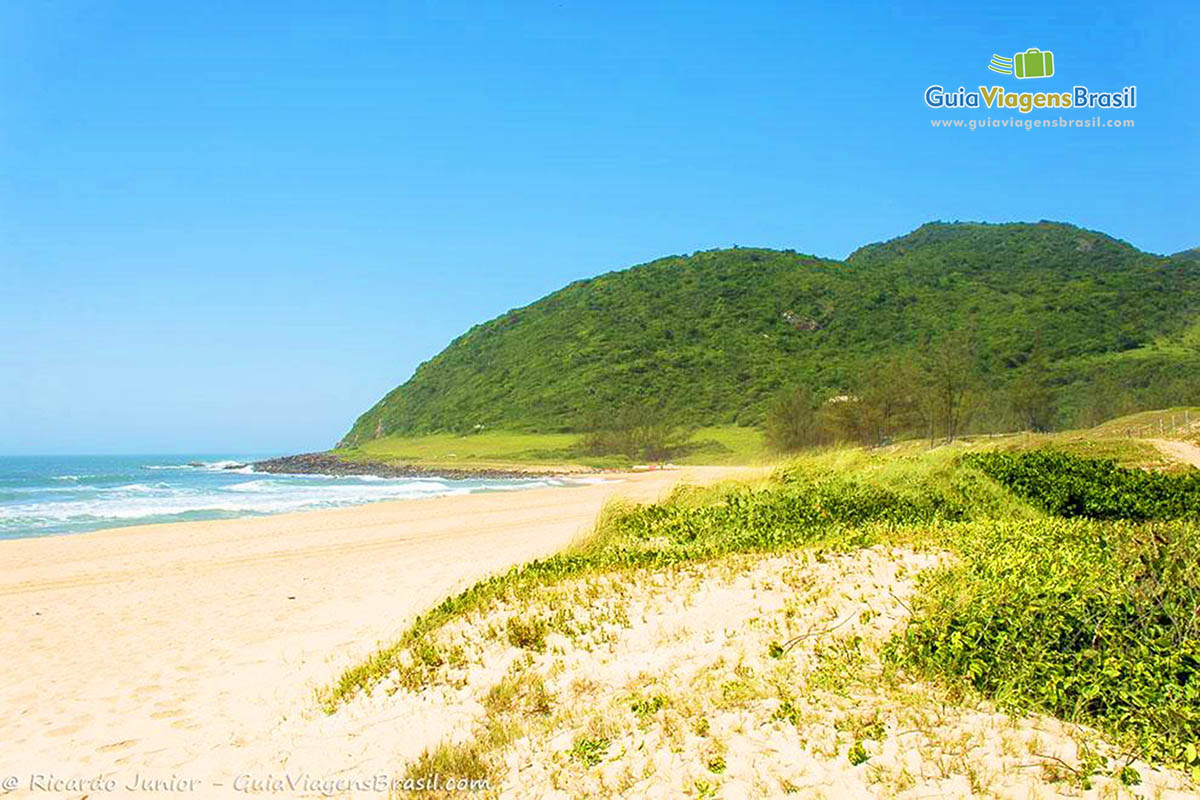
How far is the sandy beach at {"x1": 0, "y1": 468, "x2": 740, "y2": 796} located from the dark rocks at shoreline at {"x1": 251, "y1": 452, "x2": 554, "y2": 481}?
180 feet

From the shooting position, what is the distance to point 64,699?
770 cm

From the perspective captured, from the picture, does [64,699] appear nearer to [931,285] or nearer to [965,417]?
[965,417]

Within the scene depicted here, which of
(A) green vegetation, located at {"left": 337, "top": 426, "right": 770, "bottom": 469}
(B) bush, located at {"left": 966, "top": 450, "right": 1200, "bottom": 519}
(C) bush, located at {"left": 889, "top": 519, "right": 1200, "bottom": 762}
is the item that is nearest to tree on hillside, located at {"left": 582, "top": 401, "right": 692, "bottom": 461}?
(A) green vegetation, located at {"left": 337, "top": 426, "right": 770, "bottom": 469}

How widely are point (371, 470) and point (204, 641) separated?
87294 millimetres

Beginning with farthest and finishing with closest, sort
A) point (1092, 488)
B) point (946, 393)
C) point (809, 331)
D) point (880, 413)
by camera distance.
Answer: point (809, 331)
point (880, 413)
point (946, 393)
point (1092, 488)

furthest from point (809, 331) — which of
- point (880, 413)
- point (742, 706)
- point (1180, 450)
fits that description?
point (742, 706)

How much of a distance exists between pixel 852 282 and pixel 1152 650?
14543cm

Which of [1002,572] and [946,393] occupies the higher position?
[946,393]

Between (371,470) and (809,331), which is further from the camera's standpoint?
(809,331)

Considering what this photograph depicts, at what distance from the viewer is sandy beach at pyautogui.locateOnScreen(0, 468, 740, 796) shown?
5.84m

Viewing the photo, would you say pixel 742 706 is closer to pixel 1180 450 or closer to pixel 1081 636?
pixel 1081 636

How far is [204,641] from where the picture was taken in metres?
9.89

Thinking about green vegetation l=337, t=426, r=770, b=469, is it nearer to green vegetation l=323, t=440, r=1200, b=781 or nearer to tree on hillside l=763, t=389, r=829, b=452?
tree on hillside l=763, t=389, r=829, b=452

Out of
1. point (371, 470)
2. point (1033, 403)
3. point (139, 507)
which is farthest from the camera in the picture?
point (371, 470)
